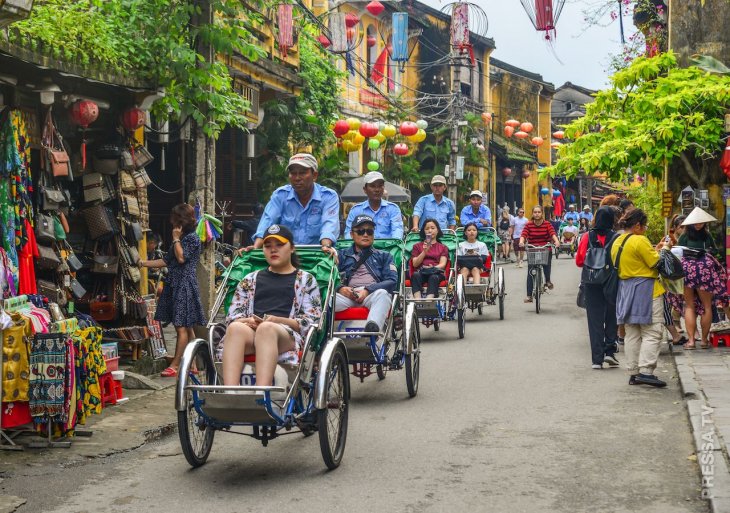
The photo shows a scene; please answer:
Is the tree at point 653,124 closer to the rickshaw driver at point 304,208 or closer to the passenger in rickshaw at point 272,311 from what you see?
the rickshaw driver at point 304,208

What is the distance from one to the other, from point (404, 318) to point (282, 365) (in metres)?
2.94

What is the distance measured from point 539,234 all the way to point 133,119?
9.02m

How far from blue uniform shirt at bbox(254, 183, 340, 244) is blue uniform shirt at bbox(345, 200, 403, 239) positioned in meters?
2.18

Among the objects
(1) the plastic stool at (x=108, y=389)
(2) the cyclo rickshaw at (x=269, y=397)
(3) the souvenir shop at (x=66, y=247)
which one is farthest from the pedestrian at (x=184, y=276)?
(2) the cyclo rickshaw at (x=269, y=397)

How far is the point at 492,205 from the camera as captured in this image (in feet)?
156

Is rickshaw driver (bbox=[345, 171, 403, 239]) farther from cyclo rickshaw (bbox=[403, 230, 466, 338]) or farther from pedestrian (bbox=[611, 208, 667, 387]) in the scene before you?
pedestrian (bbox=[611, 208, 667, 387])

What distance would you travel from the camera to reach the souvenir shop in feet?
26.0

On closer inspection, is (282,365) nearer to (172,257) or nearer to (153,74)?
(172,257)

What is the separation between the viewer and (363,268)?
1012 cm

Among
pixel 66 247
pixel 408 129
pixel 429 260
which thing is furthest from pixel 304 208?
pixel 408 129

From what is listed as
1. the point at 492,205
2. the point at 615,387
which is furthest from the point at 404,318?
the point at 492,205

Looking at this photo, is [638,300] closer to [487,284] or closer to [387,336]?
[387,336]

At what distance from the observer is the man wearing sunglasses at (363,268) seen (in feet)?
32.1

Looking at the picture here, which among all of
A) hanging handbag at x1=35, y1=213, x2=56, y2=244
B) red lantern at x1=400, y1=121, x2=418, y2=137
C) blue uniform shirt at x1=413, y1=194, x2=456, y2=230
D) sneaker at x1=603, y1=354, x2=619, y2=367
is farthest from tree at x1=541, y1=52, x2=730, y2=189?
red lantern at x1=400, y1=121, x2=418, y2=137
